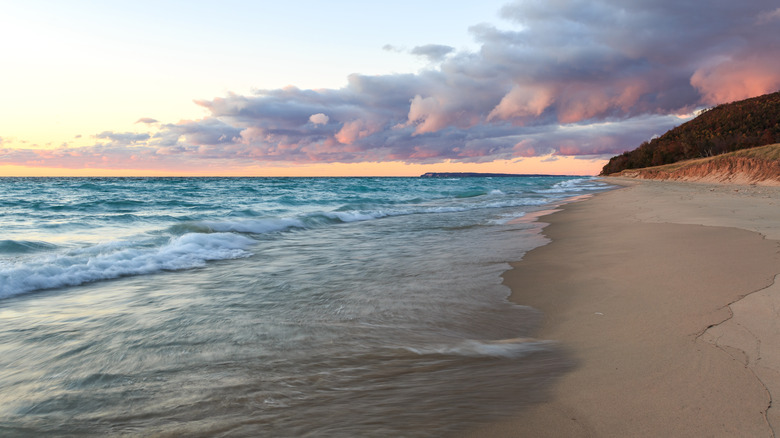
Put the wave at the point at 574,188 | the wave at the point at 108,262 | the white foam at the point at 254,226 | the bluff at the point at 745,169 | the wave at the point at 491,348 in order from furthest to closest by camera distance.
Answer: the wave at the point at 574,188
the bluff at the point at 745,169
the white foam at the point at 254,226
the wave at the point at 108,262
the wave at the point at 491,348

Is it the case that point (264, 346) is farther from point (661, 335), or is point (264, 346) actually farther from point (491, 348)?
point (661, 335)

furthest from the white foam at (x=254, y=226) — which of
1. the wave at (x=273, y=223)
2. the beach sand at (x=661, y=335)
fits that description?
the beach sand at (x=661, y=335)

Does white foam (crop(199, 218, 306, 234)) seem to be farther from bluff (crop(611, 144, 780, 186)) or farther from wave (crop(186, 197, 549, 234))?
bluff (crop(611, 144, 780, 186))

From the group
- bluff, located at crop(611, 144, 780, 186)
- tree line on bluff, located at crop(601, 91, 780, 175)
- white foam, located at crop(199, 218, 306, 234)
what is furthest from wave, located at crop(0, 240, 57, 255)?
tree line on bluff, located at crop(601, 91, 780, 175)

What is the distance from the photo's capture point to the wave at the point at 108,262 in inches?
227

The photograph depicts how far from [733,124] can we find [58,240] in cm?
9929

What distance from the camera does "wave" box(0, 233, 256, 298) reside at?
5.76 meters

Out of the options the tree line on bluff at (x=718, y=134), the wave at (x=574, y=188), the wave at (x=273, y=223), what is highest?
the tree line on bluff at (x=718, y=134)

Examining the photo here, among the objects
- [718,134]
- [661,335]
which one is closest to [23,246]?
[661,335]

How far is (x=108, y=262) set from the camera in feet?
22.5

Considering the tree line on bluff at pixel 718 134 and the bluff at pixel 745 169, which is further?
the tree line on bluff at pixel 718 134

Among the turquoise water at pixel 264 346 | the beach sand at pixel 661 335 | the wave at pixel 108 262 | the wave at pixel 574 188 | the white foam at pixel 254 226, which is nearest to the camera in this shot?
the beach sand at pixel 661 335

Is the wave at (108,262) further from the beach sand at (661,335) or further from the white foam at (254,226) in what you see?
the beach sand at (661,335)

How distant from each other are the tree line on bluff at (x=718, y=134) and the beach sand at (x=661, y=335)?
62.4m
